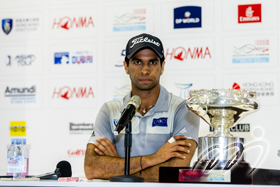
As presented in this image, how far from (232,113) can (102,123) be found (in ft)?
3.98

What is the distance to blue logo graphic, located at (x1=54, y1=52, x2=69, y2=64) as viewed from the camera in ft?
12.3

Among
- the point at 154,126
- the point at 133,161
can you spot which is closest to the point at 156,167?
the point at 133,161

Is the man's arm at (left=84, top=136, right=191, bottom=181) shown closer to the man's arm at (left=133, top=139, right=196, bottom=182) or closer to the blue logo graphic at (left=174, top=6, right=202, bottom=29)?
the man's arm at (left=133, top=139, right=196, bottom=182)

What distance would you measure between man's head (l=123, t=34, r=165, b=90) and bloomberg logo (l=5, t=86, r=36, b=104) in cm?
149

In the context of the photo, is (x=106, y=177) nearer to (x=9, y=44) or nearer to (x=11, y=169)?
(x=11, y=169)

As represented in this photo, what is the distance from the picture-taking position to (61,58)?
3760 mm

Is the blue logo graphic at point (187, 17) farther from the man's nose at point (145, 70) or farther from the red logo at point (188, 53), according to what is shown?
the man's nose at point (145, 70)

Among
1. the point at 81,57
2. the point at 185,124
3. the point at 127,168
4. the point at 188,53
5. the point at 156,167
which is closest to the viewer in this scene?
the point at 127,168

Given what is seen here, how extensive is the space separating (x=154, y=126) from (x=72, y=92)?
4.35 ft

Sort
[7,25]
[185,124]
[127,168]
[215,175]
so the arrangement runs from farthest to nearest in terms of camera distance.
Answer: [7,25] → [185,124] → [127,168] → [215,175]

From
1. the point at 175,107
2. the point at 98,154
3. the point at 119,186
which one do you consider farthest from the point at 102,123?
the point at 119,186

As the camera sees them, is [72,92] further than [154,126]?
Yes

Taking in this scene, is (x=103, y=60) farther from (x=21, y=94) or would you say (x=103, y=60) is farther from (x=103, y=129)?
(x=103, y=129)

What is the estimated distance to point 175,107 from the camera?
265 cm
